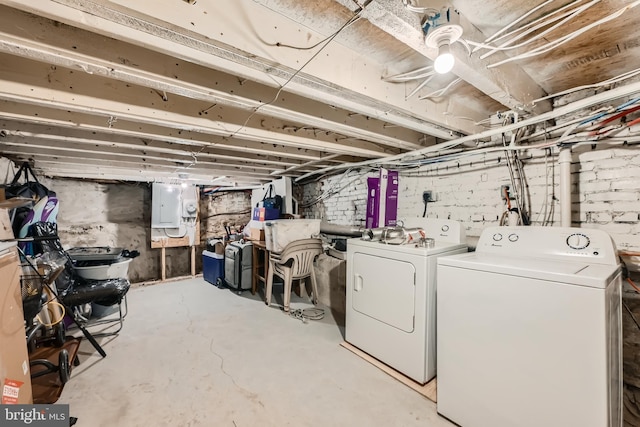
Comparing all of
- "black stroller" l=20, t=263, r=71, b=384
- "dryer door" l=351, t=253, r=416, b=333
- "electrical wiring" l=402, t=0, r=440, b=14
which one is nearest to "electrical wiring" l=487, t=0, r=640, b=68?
"electrical wiring" l=402, t=0, r=440, b=14

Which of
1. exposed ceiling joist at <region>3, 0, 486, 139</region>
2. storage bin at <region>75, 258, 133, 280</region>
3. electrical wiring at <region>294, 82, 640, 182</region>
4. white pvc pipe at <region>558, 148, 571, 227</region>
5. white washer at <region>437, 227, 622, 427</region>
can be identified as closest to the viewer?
exposed ceiling joist at <region>3, 0, 486, 139</region>

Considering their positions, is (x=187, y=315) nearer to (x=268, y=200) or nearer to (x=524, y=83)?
(x=268, y=200)

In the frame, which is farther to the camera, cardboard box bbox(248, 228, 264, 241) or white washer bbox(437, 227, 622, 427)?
cardboard box bbox(248, 228, 264, 241)

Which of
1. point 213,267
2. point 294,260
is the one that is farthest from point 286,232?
point 213,267

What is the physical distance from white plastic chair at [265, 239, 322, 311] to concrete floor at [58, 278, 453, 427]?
1.55 ft

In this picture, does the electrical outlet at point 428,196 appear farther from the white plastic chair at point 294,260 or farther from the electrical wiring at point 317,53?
the electrical wiring at point 317,53

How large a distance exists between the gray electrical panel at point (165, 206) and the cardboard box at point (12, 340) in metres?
3.40

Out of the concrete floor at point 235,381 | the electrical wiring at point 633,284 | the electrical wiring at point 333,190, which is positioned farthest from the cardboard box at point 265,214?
the electrical wiring at point 633,284

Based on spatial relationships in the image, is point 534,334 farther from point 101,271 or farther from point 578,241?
point 101,271

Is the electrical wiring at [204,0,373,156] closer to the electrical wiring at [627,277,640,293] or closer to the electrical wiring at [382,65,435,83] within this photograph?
the electrical wiring at [382,65,435,83]

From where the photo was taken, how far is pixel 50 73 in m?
1.47

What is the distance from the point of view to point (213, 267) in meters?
4.50

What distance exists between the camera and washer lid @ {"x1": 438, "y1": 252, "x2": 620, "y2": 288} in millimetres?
1169

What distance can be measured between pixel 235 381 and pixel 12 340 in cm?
129
